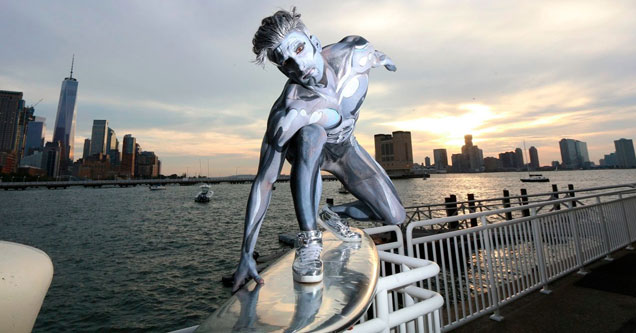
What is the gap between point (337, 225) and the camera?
6.77 feet

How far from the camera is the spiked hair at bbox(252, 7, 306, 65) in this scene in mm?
1383

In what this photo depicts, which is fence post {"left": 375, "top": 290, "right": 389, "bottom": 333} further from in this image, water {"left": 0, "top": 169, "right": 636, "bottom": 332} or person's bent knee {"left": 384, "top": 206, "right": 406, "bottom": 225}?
water {"left": 0, "top": 169, "right": 636, "bottom": 332}

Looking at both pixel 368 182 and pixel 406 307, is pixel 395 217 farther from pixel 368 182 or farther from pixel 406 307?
pixel 406 307

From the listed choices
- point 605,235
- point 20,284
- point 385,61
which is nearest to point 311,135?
point 385,61

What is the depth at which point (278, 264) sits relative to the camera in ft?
5.19

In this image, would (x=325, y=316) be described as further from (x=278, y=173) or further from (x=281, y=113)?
(x=281, y=113)

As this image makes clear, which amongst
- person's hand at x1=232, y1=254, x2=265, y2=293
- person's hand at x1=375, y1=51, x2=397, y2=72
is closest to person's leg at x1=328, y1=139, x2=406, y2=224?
person's hand at x1=375, y1=51, x2=397, y2=72

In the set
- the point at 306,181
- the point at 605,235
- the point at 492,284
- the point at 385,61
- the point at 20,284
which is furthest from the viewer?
the point at 605,235

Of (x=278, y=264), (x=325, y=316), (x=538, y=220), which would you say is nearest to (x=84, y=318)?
(x=278, y=264)

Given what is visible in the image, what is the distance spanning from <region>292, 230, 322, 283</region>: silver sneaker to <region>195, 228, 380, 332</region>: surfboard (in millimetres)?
32

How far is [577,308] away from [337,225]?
10.5 feet

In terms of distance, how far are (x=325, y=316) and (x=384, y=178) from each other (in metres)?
1.22

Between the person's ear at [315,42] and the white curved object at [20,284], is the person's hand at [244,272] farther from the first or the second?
the person's ear at [315,42]

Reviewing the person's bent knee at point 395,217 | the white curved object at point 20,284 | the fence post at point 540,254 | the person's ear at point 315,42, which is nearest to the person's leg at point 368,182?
the person's bent knee at point 395,217
